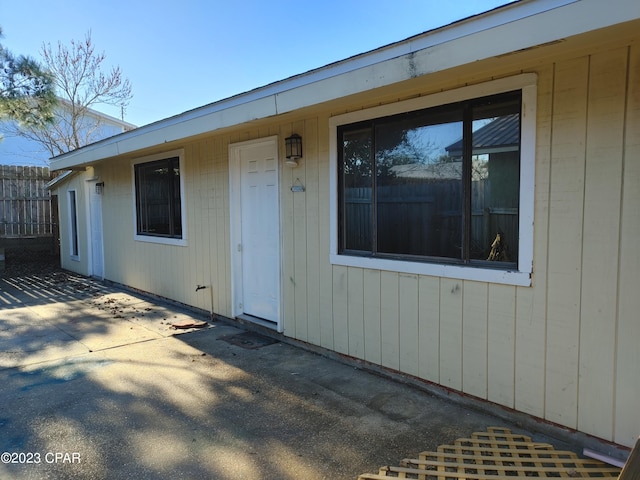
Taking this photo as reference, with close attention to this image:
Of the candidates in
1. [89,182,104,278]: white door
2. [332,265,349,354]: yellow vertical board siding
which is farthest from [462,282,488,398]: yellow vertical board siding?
[89,182,104,278]: white door

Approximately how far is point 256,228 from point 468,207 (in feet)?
8.62

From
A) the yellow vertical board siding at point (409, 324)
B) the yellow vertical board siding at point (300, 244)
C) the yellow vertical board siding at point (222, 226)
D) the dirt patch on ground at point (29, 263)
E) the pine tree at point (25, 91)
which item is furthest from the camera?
the dirt patch on ground at point (29, 263)

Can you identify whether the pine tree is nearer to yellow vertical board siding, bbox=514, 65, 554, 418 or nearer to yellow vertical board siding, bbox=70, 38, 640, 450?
yellow vertical board siding, bbox=70, 38, 640, 450

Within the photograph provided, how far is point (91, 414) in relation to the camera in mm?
3031

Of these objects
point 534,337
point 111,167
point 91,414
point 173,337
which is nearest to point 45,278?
point 111,167

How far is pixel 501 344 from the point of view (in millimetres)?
2865

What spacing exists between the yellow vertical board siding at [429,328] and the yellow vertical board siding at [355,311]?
1.97 ft

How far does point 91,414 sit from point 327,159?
8.96 feet

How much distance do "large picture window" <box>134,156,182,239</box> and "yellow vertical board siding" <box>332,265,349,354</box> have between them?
323 cm

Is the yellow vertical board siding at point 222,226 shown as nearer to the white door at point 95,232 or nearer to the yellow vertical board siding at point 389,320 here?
the yellow vertical board siding at point 389,320

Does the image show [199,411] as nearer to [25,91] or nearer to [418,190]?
[418,190]

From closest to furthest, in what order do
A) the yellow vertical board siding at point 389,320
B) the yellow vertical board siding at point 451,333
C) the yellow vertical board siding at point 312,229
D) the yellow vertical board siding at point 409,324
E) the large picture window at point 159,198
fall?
the yellow vertical board siding at point 451,333, the yellow vertical board siding at point 409,324, the yellow vertical board siding at point 389,320, the yellow vertical board siding at point 312,229, the large picture window at point 159,198

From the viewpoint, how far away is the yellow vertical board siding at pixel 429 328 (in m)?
3.22

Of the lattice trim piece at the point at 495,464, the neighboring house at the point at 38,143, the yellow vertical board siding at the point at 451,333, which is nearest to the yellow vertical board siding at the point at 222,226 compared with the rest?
the yellow vertical board siding at the point at 451,333
